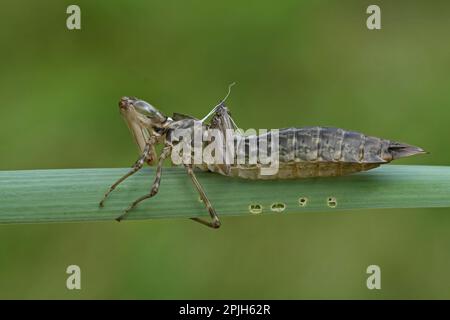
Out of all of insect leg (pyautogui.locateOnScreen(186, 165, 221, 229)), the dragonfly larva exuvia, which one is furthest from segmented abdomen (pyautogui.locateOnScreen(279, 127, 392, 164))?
insect leg (pyautogui.locateOnScreen(186, 165, 221, 229))

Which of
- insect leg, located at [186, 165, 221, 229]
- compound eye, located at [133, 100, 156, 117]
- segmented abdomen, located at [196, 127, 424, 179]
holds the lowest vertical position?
insect leg, located at [186, 165, 221, 229]

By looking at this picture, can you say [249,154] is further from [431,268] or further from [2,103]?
[2,103]

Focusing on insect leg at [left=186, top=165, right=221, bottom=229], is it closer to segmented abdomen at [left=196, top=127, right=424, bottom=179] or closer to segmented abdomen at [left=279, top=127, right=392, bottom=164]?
segmented abdomen at [left=196, top=127, right=424, bottom=179]

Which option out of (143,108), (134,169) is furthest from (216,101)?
(134,169)

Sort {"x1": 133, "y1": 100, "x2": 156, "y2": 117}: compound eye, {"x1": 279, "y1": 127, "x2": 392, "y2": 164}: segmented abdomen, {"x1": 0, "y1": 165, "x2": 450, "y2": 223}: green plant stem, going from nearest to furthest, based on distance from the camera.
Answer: {"x1": 0, "y1": 165, "x2": 450, "y2": 223}: green plant stem → {"x1": 279, "y1": 127, "x2": 392, "y2": 164}: segmented abdomen → {"x1": 133, "y1": 100, "x2": 156, "y2": 117}: compound eye

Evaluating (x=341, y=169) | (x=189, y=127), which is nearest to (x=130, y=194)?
(x=189, y=127)

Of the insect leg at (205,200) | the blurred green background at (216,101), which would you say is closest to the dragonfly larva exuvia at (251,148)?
the insect leg at (205,200)

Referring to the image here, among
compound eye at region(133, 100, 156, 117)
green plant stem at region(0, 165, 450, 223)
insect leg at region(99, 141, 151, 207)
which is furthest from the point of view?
compound eye at region(133, 100, 156, 117)

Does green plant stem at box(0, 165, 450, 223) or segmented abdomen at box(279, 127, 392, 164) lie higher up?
segmented abdomen at box(279, 127, 392, 164)

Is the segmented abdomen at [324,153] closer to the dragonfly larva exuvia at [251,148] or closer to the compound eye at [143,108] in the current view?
the dragonfly larva exuvia at [251,148]
